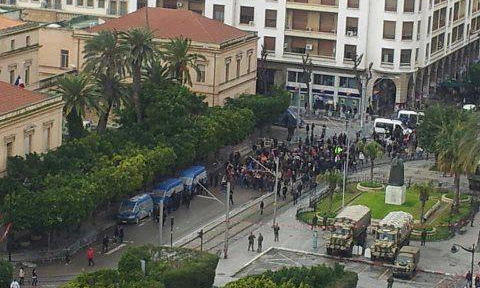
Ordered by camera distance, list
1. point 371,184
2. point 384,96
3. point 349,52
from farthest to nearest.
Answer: point 384,96
point 349,52
point 371,184

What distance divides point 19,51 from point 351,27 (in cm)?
4232

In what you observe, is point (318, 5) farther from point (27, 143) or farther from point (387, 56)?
point (27, 143)

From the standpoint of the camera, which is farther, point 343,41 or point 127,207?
point 343,41

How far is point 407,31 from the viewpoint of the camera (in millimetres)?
147750

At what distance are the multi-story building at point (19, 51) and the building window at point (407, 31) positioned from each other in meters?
42.2

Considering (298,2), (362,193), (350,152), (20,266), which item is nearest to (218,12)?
(298,2)

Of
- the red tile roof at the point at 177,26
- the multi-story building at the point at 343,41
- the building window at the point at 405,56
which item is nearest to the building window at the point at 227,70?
the red tile roof at the point at 177,26

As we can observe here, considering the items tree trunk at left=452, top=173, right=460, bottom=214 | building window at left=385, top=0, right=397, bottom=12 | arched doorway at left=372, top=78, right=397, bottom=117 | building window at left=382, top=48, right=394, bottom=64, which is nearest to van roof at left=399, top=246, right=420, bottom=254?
tree trunk at left=452, top=173, right=460, bottom=214

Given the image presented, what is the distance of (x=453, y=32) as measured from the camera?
16538 cm

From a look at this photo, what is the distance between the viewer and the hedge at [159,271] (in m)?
75.0

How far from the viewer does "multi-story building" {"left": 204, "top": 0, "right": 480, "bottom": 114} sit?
147m

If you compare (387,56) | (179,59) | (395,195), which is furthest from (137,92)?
(387,56)

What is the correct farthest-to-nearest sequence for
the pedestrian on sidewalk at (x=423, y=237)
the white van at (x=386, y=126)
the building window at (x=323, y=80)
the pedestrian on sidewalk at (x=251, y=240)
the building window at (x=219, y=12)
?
the building window at (x=219, y=12) → the building window at (x=323, y=80) → the white van at (x=386, y=126) → the pedestrian on sidewalk at (x=423, y=237) → the pedestrian on sidewalk at (x=251, y=240)

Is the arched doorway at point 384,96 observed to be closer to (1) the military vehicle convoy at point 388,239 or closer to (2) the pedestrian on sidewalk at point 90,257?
(1) the military vehicle convoy at point 388,239
